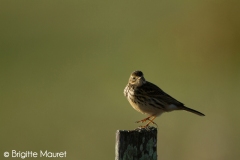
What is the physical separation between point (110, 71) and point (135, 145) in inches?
576

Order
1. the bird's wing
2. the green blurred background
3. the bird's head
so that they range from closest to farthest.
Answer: the bird's wing < the bird's head < the green blurred background

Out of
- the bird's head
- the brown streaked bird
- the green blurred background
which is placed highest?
the green blurred background

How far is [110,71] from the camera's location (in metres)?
21.1

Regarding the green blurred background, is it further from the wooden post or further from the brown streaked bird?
the wooden post

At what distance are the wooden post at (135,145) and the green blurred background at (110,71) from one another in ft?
22.9

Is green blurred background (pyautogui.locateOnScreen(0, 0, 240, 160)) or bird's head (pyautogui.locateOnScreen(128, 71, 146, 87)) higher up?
green blurred background (pyautogui.locateOnScreen(0, 0, 240, 160))

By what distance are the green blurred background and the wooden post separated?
697cm

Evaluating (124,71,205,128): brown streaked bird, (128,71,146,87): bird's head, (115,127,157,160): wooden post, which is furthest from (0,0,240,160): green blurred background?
(115,127,157,160): wooden post

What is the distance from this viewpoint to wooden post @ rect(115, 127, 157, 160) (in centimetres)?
646

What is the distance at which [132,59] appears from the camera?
2238 centimetres

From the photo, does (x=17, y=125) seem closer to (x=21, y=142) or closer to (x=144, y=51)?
(x=21, y=142)

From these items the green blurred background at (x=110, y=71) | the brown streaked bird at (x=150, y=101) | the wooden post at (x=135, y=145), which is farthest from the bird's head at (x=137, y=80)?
the wooden post at (x=135, y=145)

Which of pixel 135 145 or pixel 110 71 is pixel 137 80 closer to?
pixel 135 145

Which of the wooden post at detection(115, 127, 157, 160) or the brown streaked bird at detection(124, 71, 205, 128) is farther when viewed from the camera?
the brown streaked bird at detection(124, 71, 205, 128)
